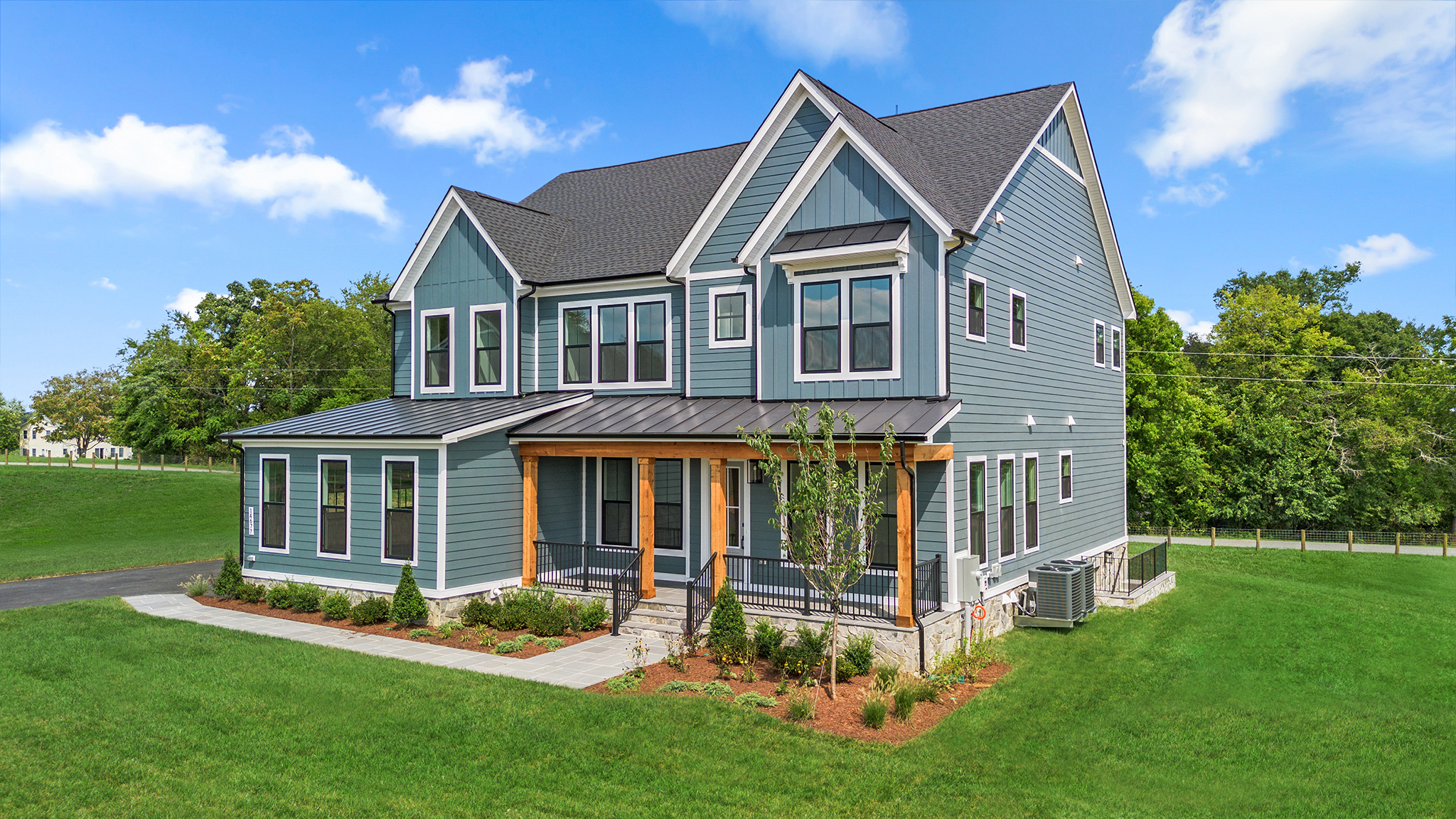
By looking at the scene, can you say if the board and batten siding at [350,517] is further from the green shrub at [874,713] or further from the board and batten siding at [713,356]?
the green shrub at [874,713]

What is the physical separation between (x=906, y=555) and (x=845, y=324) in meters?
4.33

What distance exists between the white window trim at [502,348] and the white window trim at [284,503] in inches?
166

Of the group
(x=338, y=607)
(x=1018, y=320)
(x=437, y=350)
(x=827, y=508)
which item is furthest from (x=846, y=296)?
(x=338, y=607)

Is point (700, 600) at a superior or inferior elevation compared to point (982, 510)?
inferior

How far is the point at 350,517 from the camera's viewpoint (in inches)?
664

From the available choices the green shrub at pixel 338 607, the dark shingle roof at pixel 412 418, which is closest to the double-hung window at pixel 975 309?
the dark shingle roof at pixel 412 418

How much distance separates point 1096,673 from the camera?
1305cm

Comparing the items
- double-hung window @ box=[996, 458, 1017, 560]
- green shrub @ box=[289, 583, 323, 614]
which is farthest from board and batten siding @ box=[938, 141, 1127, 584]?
green shrub @ box=[289, 583, 323, 614]

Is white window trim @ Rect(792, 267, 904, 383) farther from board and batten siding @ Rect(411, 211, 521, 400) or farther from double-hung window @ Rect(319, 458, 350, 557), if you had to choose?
double-hung window @ Rect(319, 458, 350, 557)

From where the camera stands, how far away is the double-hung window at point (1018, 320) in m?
16.6

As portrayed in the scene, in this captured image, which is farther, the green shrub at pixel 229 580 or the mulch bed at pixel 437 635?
the green shrub at pixel 229 580

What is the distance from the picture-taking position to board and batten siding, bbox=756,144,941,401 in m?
14.2

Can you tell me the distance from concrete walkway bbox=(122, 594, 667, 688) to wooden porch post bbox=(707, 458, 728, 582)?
1553mm

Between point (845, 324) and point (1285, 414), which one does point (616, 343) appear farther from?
point (1285, 414)
